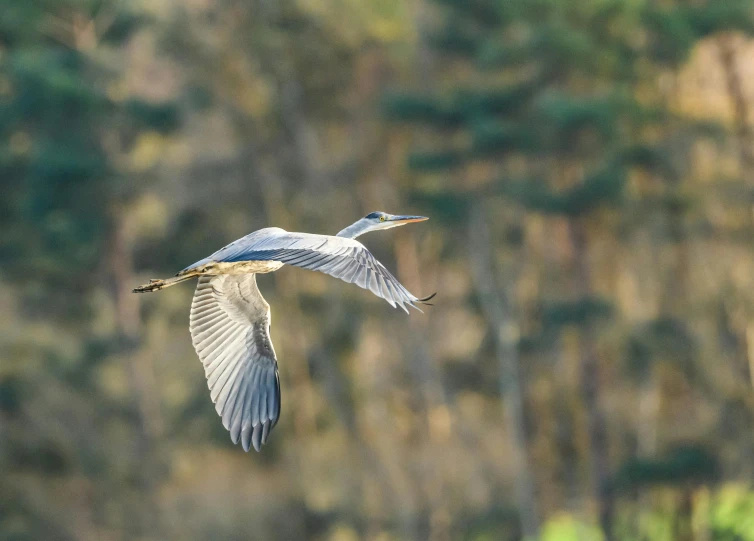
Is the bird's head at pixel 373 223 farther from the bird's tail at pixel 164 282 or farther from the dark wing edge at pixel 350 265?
the dark wing edge at pixel 350 265

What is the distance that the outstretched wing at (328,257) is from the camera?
284 inches

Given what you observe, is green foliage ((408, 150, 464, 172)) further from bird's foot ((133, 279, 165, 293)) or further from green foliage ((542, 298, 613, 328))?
bird's foot ((133, 279, 165, 293))

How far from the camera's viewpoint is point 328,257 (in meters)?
7.68

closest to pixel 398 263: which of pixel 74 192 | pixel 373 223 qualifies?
pixel 74 192

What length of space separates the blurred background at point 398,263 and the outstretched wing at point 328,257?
11857 millimetres

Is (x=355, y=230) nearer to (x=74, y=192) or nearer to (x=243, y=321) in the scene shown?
(x=243, y=321)

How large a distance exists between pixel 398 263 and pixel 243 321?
1291cm

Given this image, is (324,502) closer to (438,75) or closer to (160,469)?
(160,469)

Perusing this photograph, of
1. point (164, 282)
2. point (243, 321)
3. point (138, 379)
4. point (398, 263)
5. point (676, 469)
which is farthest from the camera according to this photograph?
point (138, 379)

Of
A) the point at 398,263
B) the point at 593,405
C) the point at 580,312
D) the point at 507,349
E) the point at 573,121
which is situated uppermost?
the point at 573,121

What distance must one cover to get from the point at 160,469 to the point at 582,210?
837cm

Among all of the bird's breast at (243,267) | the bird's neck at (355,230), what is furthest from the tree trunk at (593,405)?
the bird's breast at (243,267)

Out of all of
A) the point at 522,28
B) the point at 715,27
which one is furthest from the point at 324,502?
the point at 715,27

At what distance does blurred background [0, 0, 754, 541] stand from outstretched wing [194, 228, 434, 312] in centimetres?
1186
